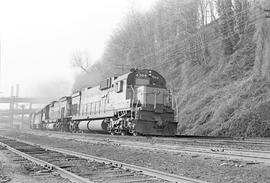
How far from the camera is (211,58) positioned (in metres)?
31.4

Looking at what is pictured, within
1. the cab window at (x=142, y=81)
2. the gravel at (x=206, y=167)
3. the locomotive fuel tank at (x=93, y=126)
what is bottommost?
the gravel at (x=206, y=167)

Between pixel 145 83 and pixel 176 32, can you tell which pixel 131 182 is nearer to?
pixel 145 83

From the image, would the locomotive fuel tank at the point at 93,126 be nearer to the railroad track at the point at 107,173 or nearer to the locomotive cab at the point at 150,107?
the locomotive cab at the point at 150,107

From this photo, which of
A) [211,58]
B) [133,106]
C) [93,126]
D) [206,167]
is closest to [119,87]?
[133,106]

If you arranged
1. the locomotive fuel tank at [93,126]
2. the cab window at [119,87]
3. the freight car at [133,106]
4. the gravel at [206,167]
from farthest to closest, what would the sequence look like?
the locomotive fuel tank at [93,126] → the cab window at [119,87] → the freight car at [133,106] → the gravel at [206,167]

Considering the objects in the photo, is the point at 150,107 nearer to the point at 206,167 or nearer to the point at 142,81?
the point at 142,81

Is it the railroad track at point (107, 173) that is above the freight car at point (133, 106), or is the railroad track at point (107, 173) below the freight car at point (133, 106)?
below

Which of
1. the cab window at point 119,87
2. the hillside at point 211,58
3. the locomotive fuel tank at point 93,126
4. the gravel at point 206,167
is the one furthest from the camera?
the locomotive fuel tank at point 93,126

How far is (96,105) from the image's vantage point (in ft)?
75.9

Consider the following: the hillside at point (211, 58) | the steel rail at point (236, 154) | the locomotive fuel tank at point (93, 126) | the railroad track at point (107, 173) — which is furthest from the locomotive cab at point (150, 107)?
the railroad track at point (107, 173)

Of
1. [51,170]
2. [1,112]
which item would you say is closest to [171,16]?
[51,170]

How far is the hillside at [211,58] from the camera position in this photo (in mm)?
20578

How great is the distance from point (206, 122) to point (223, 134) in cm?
280

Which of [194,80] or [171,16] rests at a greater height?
[171,16]
